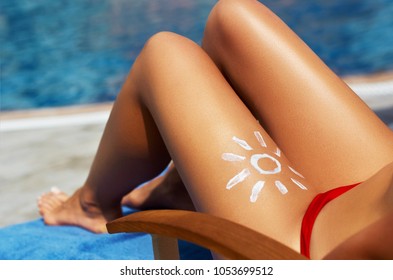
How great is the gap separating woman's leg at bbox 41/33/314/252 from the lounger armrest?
0.22 meters

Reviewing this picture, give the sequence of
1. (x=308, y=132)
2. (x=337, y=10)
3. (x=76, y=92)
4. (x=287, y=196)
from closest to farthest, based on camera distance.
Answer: (x=287, y=196) < (x=308, y=132) < (x=76, y=92) < (x=337, y=10)

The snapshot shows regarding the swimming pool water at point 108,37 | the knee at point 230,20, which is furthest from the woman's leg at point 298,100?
the swimming pool water at point 108,37

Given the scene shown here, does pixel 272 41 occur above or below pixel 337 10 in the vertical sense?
below

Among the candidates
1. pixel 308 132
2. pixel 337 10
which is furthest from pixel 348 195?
pixel 337 10

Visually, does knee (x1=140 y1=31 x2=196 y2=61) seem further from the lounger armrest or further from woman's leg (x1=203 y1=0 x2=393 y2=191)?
the lounger armrest

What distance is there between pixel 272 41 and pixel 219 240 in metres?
0.78

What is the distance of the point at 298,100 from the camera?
1634mm

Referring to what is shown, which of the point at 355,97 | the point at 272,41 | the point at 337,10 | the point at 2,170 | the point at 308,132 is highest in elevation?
the point at 337,10

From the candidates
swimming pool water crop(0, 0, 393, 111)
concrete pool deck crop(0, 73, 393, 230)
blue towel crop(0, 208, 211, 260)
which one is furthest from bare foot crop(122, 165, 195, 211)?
swimming pool water crop(0, 0, 393, 111)

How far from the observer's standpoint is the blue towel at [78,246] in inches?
81.0

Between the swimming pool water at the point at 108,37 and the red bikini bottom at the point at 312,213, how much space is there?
4.47 metres

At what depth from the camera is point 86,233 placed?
2.26 m

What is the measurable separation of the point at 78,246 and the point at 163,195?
1.22ft
